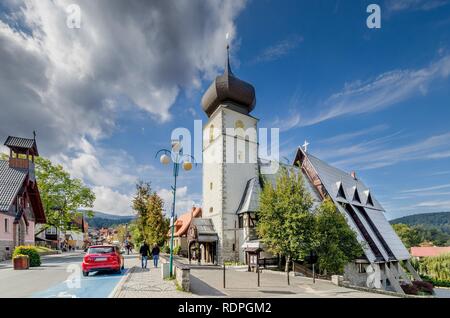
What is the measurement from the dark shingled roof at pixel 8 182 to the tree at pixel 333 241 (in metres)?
26.2

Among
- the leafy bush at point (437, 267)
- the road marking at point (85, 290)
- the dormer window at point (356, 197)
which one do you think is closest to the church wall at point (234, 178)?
the dormer window at point (356, 197)

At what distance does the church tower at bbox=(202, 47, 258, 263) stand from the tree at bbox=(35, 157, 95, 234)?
20613mm

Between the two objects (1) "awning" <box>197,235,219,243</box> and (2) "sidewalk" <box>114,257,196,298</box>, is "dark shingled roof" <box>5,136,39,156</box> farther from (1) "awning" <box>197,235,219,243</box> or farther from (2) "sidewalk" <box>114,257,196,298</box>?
(2) "sidewalk" <box>114,257,196,298</box>

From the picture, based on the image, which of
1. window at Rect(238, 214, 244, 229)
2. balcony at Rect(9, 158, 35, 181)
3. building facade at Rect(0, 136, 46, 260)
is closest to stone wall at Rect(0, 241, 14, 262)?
building facade at Rect(0, 136, 46, 260)

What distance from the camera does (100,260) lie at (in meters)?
15.3

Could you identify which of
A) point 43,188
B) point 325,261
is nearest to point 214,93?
point 325,261

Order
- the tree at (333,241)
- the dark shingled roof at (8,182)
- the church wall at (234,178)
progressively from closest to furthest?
the tree at (333,241)
the dark shingled roof at (8,182)
the church wall at (234,178)

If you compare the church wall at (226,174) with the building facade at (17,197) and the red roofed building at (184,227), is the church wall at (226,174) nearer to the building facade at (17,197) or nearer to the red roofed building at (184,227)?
the red roofed building at (184,227)

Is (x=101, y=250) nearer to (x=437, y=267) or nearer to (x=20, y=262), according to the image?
(x=20, y=262)

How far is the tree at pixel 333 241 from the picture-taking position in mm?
20703

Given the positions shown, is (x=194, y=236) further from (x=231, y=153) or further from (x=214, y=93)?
(x=214, y=93)

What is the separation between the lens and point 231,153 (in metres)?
30.0

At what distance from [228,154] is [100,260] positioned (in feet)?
55.9

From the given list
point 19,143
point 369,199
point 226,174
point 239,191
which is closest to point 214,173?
point 226,174
